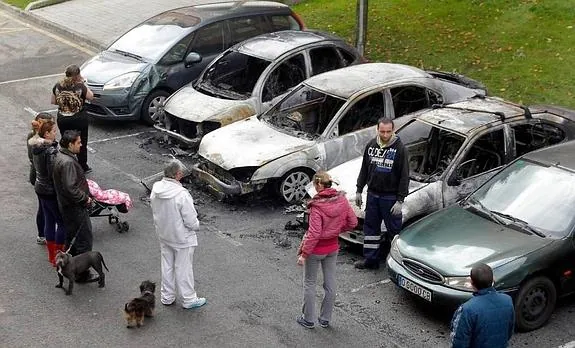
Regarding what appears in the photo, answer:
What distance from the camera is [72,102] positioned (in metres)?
10.6

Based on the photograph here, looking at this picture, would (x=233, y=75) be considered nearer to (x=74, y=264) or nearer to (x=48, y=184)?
(x=48, y=184)

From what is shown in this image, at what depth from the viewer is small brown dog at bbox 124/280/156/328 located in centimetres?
Result: 770

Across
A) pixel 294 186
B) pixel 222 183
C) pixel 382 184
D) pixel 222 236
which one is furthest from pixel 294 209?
pixel 382 184

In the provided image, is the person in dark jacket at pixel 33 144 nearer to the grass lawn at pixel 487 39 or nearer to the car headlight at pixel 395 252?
the car headlight at pixel 395 252

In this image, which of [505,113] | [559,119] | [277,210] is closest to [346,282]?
[277,210]

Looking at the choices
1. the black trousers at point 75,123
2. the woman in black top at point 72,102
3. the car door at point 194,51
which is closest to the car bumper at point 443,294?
the woman in black top at point 72,102

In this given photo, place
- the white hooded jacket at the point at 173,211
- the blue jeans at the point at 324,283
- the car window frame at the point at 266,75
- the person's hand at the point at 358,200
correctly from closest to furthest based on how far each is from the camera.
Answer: the blue jeans at the point at 324,283 < the white hooded jacket at the point at 173,211 < the person's hand at the point at 358,200 < the car window frame at the point at 266,75

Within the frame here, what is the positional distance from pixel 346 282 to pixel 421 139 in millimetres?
2367

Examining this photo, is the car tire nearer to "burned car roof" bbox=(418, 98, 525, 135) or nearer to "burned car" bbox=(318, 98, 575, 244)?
"burned car" bbox=(318, 98, 575, 244)

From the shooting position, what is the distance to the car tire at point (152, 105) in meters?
13.7

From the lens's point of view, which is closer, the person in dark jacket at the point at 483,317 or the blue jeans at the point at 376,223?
the person in dark jacket at the point at 483,317

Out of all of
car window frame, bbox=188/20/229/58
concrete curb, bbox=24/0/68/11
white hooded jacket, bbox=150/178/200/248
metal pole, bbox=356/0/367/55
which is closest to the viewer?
white hooded jacket, bbox=150/178/200/248

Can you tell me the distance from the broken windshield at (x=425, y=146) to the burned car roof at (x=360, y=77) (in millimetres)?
1120

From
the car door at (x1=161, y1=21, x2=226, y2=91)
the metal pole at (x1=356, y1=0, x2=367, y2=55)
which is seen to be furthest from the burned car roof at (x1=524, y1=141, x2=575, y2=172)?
the car door at (x1=161, y1=21, x2=226, y2=91)
